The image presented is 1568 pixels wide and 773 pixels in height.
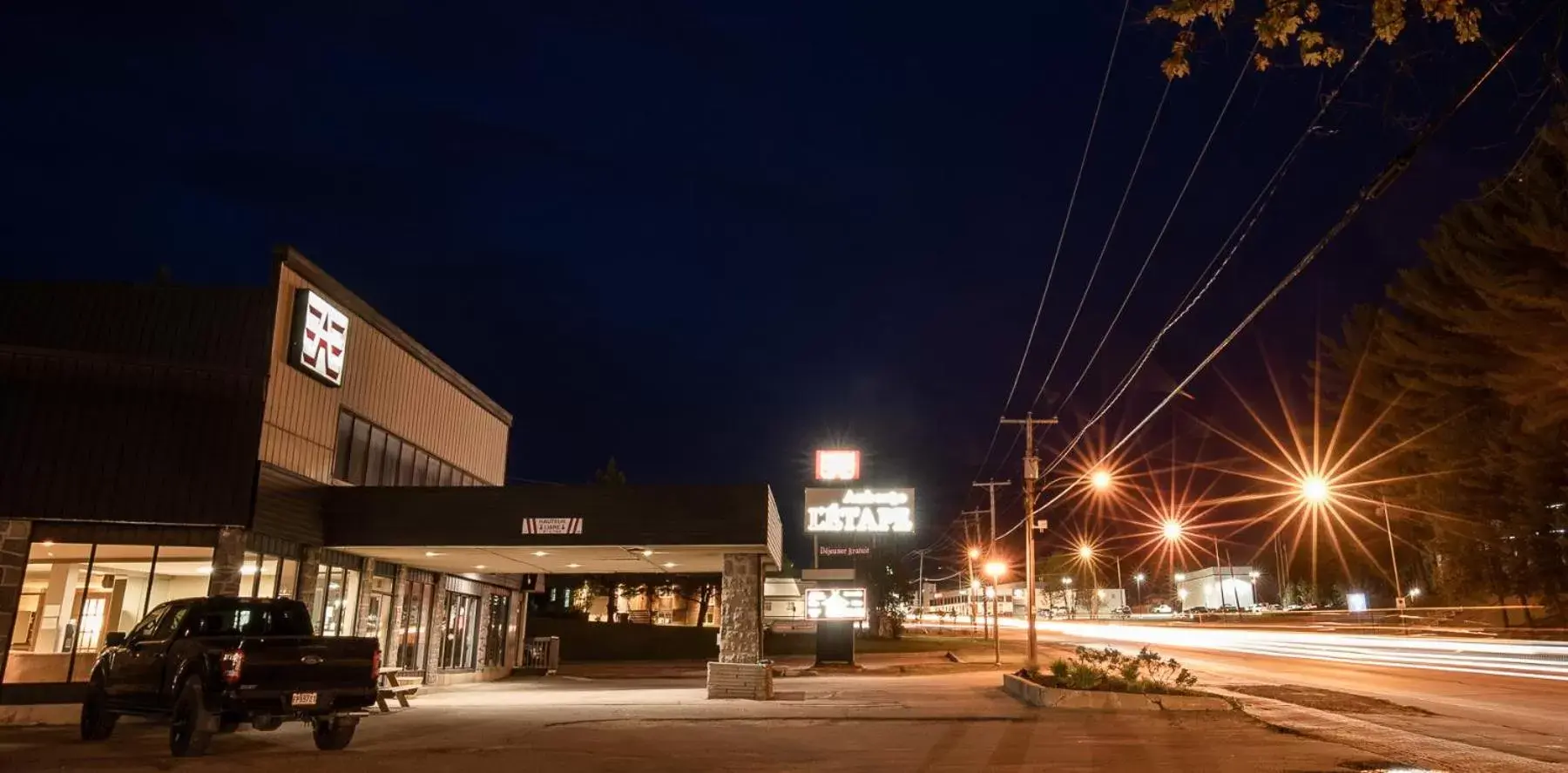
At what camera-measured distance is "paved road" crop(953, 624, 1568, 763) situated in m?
14.6

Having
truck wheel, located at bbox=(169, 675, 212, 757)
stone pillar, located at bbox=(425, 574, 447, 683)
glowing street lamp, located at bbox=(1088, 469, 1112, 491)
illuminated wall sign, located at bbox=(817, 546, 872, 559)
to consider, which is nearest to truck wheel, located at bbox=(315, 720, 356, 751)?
truck wheel, located at bbox=(169, 675, 212, 757)

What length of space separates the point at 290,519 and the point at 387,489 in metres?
2.32

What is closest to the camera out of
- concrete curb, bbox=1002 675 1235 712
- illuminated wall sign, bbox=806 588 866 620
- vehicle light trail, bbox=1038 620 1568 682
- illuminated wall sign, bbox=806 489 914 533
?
concrete curb, bbox=1002 675 1235 712

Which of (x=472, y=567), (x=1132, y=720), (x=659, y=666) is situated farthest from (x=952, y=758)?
(x=659, y=666)

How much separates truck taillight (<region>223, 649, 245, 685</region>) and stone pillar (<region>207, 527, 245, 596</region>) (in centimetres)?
677

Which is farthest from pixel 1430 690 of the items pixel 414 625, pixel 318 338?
pixel 318 338

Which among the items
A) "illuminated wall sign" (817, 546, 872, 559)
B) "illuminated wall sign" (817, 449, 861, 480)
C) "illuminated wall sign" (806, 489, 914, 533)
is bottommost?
"illuminated wall sign" (817, 546, 872, 559)

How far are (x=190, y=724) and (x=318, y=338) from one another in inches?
400

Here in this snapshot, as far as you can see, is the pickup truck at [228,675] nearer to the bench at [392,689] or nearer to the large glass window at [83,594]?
the large glass window at [83,594]

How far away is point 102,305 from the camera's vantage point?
1911 cm

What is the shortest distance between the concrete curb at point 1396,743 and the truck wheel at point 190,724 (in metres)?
14.0

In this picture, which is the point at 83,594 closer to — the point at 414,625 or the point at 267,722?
the point at 267,722

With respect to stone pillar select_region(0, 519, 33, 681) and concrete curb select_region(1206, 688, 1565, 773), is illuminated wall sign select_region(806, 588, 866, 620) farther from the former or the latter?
stone pillar select_region(0, 519, 33, 681)

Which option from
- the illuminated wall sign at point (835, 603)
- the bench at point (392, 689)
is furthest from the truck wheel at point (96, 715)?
the illuminated wall sign at point (835, 603)
